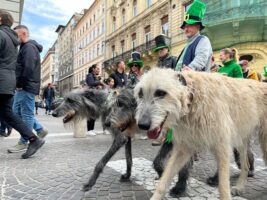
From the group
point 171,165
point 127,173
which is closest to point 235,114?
point 171,165

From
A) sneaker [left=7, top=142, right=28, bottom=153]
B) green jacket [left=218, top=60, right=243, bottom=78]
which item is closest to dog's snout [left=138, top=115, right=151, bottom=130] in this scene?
green jacket [left=218, top=60, right=243, bottom=78]

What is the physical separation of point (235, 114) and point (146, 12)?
32.8 metres

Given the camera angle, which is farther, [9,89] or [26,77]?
[26,77]

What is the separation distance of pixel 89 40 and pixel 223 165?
6290 centimetres

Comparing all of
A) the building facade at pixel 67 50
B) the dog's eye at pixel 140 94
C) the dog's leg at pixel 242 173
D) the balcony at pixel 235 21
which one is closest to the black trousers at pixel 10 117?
the dog's eye at pixel 140 94

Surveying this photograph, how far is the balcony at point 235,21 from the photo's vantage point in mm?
19717

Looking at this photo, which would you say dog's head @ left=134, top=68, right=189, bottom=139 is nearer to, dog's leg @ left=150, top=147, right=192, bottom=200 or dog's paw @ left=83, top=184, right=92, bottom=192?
dog's leg @ left=150, top=147, right=192, bottom=200

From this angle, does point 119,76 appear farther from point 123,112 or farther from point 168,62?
point 123,112

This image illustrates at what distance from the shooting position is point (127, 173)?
168 inches

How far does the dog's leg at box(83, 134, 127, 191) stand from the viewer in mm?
3789

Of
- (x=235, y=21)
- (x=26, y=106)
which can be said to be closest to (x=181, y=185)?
(x=26, y=106)

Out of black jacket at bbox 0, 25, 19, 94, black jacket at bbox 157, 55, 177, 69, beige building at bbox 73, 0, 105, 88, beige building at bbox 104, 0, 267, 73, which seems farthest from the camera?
beige building at bbox 73, 0, 105, 88

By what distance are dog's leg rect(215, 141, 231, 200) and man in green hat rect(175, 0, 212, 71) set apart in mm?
1064

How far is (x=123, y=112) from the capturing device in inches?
152
